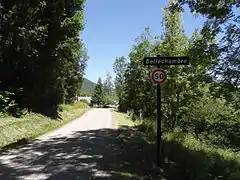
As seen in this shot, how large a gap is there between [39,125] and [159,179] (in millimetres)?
13604

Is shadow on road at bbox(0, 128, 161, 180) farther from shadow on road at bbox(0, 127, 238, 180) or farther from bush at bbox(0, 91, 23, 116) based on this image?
bush at bbox(0, 91, 23, 116)

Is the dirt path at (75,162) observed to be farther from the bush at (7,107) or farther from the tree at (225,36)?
the bush at (7,107)

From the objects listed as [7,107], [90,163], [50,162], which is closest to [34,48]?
[7,107]

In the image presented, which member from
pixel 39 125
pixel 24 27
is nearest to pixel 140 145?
pixel 39 125

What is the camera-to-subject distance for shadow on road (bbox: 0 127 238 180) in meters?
7.44

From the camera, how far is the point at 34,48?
22.8 metres

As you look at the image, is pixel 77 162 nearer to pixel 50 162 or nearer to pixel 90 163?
pixel 90 163

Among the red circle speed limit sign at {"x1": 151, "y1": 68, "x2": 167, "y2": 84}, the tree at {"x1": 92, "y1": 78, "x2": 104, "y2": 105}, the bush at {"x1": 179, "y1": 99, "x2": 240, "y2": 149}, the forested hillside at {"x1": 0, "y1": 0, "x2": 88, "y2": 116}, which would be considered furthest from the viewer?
the tree at {"x1": 92, "y1": 78, "x2": 104, "y2": 105}

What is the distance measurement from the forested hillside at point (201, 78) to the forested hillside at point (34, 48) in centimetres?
646

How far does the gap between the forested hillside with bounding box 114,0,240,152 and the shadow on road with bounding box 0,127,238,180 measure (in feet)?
6.87

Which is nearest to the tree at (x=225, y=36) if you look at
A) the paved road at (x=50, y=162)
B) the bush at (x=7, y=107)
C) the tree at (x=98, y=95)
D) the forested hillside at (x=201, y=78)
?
the forested hillside at (x=201, y=78)

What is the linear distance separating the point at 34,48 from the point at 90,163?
1578 centimetres

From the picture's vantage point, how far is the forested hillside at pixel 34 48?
2091 centimetres

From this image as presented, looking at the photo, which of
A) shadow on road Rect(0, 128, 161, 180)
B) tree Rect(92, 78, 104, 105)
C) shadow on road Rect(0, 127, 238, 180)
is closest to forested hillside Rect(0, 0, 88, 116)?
shadow on road Rect(0, 128, 161, 180)
